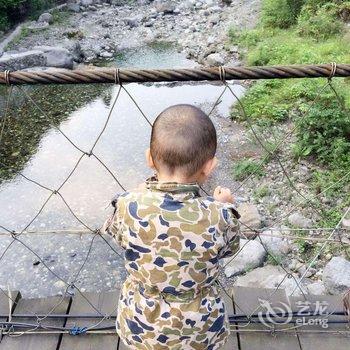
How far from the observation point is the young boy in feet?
3.21

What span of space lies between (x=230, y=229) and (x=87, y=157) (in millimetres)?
3504

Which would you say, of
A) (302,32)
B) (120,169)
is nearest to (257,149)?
(120,169)

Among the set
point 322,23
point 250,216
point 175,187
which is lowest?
point 322,23

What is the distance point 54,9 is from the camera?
9.30 meters

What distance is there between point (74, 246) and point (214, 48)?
4681mm

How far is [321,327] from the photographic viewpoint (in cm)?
152

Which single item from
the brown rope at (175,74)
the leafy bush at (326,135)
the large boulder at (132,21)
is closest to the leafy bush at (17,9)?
the large boulder at (132,21)

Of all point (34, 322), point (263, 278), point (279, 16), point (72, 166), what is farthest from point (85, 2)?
point (34, 322)

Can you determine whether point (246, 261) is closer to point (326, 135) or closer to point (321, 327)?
point (321, 327)

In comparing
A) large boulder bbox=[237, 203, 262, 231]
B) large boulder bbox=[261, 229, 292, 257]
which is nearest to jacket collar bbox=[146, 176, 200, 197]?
large boulder bbox=[261, 229, 292, 257]

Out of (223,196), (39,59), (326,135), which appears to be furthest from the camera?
(39,59)

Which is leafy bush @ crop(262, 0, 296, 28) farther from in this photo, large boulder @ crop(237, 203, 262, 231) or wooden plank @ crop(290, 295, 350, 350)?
wooden plank @ crop(290, 295, 350, 350)

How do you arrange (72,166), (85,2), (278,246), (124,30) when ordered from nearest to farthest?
(278,246), (72,166), (124,30), (85,2)

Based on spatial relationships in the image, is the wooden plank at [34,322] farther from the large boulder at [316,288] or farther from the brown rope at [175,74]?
the large boulder at [316,288]
